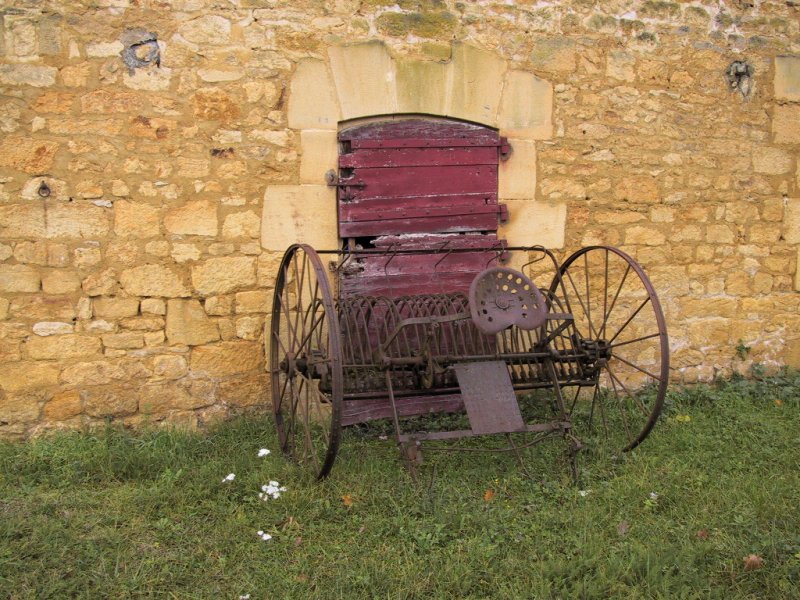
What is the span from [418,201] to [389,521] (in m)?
2.31

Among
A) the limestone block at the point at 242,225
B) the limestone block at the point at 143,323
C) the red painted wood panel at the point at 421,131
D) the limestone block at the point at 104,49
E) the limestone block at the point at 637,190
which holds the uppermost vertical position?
the limestone block at the point at 104,49

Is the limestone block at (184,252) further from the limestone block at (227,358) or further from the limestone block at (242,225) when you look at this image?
the limestone block at (227,358)

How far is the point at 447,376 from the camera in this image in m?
4.48

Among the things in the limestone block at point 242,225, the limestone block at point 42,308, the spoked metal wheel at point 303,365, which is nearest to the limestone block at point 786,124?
the spoked metal wheel at point 303,365

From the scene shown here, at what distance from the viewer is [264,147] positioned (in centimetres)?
480

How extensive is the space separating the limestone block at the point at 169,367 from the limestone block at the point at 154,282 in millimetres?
413

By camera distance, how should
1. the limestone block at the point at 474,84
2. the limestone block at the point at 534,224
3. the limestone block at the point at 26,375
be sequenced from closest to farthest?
the limestone block at the point at 26,375 → the limestone block at the point at 474,84 → the limestone block at the point at 534,224

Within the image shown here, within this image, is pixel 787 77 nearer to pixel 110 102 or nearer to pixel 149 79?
pixel 149 79

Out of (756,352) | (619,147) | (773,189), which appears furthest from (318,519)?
(773,189)

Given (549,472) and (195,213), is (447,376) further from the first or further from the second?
(195,213)

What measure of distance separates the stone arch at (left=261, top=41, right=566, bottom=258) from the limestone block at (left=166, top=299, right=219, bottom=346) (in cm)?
63

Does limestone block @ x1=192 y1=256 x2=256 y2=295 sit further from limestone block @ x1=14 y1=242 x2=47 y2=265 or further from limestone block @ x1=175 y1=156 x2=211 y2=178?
limestone block @ x1=14 y1=242 x2=47 y2=265

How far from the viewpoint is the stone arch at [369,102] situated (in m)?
4.84

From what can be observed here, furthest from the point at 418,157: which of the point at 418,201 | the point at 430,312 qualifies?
the point at 430,312
